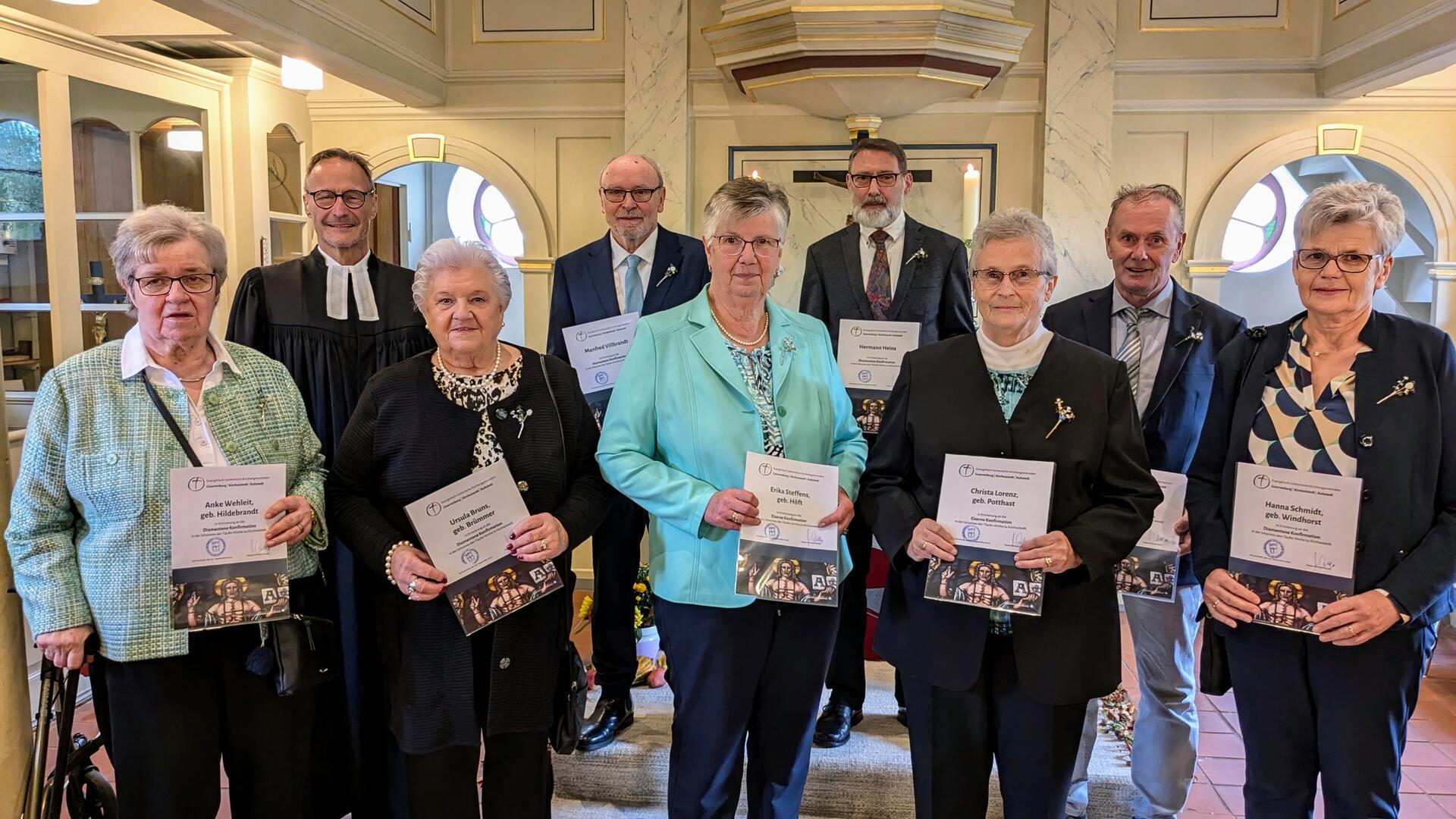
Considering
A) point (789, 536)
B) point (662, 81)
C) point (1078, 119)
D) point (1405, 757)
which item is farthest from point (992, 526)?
point (662, 81)

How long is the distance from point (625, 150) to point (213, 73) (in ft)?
6.95

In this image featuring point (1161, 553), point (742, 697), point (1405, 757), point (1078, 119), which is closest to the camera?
point (742, 697)

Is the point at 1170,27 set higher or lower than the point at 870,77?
higher

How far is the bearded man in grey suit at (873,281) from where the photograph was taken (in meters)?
2.94

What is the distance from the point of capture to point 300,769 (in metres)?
2.13

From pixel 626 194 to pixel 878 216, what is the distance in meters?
0.79

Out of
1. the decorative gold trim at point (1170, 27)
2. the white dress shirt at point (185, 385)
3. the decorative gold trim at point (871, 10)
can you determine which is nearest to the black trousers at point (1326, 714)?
the white dress shirt at point (185, 385)

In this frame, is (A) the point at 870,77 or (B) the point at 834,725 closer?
(B) the point at 834,725

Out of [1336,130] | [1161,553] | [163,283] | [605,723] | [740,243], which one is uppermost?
[1336,130]

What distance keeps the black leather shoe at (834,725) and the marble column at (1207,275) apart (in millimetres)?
3546

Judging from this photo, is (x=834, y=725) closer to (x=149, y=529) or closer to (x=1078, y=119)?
(x=149, y=529)

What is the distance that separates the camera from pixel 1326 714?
1950 millimetres

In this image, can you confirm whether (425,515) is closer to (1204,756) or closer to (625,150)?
(1204,756)

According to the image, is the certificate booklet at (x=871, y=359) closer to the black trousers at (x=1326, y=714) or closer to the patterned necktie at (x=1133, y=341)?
the patterned necktie at (x=1133, y=341)
